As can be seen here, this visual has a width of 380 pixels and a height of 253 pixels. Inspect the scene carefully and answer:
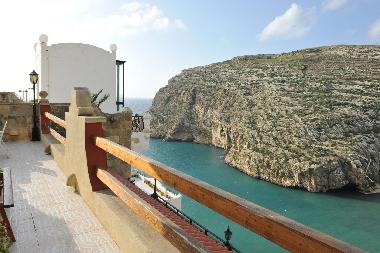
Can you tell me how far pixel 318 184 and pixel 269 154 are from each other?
41.9 feet

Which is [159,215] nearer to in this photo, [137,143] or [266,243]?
[137,143]

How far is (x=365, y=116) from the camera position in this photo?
2623 inches

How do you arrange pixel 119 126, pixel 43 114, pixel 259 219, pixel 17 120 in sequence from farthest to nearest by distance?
1. pixel 119 126
2. pixel 17 120
3. pixel 43 114
4. pixel 259 219

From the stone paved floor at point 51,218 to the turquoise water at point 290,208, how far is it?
88.6 feet

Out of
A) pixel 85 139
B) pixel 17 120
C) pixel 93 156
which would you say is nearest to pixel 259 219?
pixel 93 156

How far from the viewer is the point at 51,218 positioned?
5.71 metres

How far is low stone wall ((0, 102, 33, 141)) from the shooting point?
14.2m

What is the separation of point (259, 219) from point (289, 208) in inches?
1919

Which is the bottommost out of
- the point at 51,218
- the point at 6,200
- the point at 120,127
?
the point at 51,218

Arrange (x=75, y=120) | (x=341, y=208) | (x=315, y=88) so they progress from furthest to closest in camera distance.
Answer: (x=315, y=88) → (x=341, y=208) → (x=75, y=120)

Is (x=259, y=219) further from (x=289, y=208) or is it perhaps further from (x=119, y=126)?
(x=289, y=208)

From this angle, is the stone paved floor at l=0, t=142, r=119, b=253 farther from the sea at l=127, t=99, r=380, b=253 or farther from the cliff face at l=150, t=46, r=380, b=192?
the cliff face at l=150, t=46, r=380, b=192

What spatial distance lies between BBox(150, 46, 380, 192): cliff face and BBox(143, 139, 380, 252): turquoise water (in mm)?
3510

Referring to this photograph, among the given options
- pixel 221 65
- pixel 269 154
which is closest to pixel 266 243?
pixel 269 154
